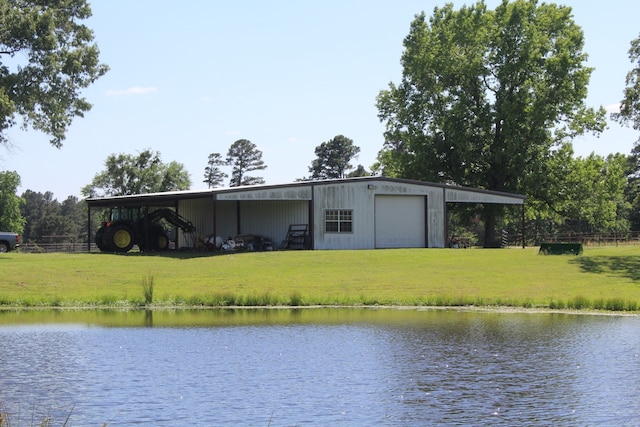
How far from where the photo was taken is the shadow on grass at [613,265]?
3334 cm

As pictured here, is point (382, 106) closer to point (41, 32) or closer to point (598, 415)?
point (41, 32)

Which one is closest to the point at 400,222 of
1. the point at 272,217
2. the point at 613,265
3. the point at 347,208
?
the point at 347,208

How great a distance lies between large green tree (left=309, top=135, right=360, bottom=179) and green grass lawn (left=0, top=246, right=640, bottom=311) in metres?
88.3

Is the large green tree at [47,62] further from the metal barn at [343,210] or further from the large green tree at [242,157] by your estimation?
the large green tree at [242,157]

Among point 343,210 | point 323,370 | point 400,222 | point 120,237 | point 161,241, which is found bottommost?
point 323,370

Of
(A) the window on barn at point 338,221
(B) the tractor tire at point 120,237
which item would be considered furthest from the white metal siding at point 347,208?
(B) the tractor tire at point 120,237

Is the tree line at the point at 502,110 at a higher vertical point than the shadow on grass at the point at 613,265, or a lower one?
higher

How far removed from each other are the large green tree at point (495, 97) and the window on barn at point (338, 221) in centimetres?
1473

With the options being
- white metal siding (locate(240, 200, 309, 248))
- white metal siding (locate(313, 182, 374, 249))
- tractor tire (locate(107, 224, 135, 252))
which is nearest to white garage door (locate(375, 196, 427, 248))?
white metal siding (locate(313, 182, 374, 249))

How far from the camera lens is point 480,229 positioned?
334ft

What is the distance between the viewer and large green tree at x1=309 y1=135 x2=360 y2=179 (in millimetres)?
129250

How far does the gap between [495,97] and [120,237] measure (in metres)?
26.1

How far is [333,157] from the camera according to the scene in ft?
425

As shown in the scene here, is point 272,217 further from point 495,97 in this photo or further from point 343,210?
point 495,97
